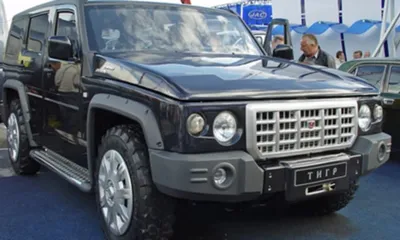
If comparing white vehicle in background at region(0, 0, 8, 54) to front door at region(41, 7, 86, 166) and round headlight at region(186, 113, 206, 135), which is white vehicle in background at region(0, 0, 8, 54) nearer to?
front door at region(41, 7, 86, 166)

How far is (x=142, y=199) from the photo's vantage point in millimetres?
3139

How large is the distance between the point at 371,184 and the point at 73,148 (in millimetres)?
3321

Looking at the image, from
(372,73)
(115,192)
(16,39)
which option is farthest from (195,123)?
(372,73)

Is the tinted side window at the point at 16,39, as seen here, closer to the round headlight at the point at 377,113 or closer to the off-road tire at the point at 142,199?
the off-road tire at the point at 142,199

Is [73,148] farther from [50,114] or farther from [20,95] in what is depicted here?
[20,95]

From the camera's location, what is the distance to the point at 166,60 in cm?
365

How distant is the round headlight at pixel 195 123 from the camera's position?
113 inches

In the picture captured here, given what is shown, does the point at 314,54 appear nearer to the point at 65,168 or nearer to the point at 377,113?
the point at 377,113

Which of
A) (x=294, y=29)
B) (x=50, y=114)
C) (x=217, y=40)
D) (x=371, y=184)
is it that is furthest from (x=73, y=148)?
(x=294, y=29)

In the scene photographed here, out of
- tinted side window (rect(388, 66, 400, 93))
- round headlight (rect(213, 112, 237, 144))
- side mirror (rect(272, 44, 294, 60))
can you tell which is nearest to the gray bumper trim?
round headlight (rect(213, 112, 237, 144))

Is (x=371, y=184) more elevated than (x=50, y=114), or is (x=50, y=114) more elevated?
(x=50, y=114)

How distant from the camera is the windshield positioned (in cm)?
409

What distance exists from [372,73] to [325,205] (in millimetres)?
2768

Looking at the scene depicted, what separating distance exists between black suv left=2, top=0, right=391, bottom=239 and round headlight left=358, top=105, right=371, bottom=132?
13 mm
